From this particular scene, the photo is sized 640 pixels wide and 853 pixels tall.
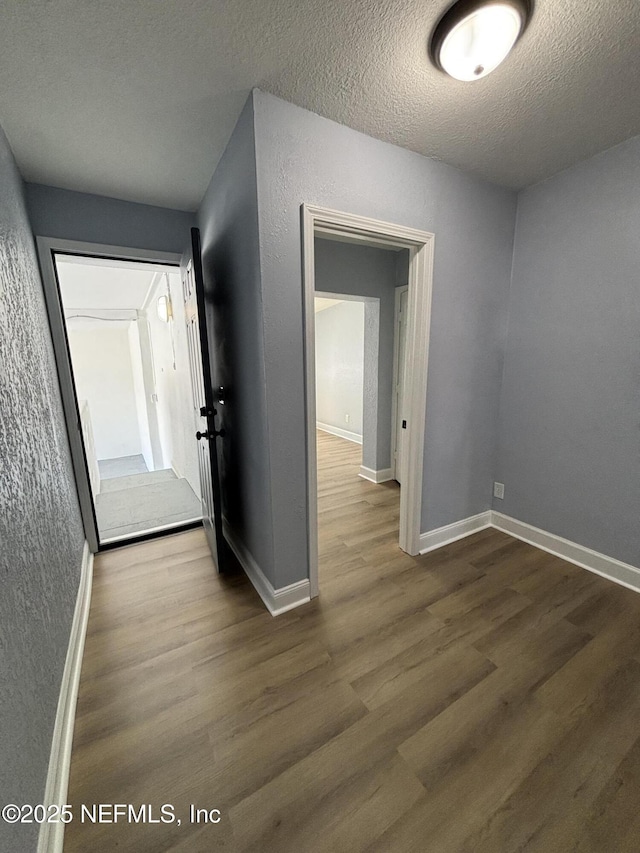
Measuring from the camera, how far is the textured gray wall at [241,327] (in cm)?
157

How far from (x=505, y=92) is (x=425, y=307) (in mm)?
949

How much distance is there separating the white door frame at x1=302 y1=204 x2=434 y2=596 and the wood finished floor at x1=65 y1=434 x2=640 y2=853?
1.29 feet

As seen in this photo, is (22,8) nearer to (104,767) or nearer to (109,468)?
(104,767)

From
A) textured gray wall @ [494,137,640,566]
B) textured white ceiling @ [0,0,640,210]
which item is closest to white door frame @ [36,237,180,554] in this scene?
textured white ceiling @ [0,0,640,210]

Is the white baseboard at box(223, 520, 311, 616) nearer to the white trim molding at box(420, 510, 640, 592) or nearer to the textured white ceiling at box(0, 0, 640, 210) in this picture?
the white trim molding at box(420, 510, 640, 592)

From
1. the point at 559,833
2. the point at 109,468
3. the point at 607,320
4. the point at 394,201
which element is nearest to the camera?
the point at 559,833

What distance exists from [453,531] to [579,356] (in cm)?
147

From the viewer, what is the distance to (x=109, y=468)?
7.85 m

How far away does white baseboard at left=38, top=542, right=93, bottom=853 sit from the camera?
0.90 metres

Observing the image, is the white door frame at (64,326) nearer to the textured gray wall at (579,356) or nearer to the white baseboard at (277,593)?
the white baseboard at (277,593)

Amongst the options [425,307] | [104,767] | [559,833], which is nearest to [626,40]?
[425,307]

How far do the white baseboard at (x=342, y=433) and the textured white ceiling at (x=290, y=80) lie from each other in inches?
168

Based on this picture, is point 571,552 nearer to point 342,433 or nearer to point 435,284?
point 435,284

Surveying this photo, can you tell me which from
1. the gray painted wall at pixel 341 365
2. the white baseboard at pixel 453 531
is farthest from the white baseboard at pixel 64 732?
the gray painted wall at pixel 341 365
